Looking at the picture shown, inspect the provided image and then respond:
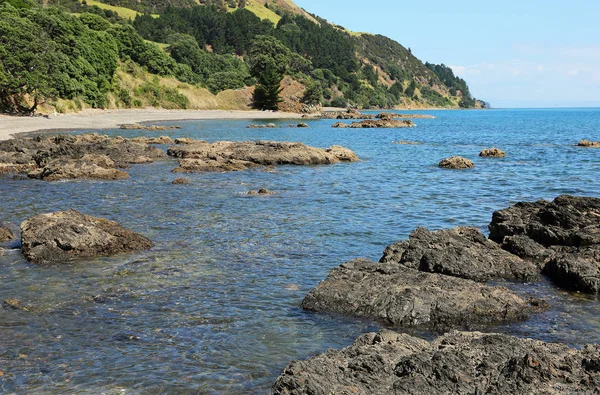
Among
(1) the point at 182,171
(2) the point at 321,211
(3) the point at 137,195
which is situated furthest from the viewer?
(1) the point at 182,171

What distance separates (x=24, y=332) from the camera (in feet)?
30.2

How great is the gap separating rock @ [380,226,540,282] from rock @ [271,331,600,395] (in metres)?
5.27

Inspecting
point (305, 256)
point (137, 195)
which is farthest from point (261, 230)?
point (137, 195)

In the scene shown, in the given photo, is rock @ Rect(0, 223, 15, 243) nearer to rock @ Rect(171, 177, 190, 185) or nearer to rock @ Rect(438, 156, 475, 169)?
rock @ Rect(171, 177, 190, 185)

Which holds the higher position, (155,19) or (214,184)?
(155,19)

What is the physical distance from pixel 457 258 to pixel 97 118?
7336 centimetres

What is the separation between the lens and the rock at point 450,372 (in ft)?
20.0

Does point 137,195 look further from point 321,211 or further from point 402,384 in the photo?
point 402,384

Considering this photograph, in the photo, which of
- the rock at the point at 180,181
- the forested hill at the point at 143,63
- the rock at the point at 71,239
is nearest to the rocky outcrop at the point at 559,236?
the rock at the point at 71,239

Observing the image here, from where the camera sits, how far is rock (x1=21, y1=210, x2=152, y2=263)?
13.6m

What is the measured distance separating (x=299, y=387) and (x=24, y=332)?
5.63 metres

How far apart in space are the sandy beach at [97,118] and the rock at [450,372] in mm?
46360

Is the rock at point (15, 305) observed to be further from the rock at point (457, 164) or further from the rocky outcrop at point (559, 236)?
the rock at point (457, 164)

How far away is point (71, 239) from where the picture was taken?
1389 centimetres
